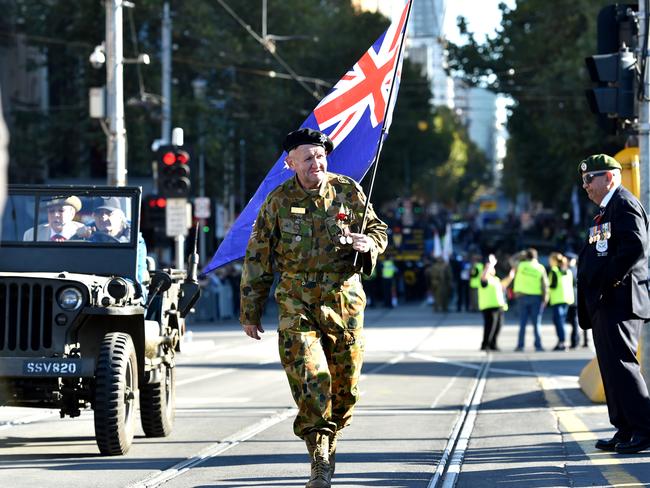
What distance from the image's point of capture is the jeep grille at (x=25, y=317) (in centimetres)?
993

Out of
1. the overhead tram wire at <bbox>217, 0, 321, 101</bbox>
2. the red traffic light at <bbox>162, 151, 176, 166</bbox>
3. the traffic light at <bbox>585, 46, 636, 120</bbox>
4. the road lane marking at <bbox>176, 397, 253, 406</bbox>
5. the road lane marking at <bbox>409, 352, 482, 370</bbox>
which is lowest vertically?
the road lane marking at <bbox>409, 352, 482, 370</bbox>

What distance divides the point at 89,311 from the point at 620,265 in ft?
11.2

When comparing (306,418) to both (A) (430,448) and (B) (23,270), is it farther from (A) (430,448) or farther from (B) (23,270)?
(B) (23,270)

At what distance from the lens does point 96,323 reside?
10.3 metres

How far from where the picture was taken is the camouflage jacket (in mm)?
7457

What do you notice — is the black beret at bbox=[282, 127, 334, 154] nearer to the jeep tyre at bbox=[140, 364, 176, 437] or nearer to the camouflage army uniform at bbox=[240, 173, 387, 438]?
the camouflage army uniform at bbox=[240, 173, 387, 438]

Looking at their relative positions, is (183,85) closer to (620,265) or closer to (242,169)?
(242,169)

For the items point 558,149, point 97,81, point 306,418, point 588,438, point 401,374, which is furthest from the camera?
point 558,149

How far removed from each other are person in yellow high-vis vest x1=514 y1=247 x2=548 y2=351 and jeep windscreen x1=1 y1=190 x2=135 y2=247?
50.5 feet

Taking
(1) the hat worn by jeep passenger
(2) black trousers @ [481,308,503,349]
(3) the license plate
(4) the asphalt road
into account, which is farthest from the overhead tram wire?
(3) the license plate

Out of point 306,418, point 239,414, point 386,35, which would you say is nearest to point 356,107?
point 386,35

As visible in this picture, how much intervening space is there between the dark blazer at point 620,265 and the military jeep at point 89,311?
9.85 feet

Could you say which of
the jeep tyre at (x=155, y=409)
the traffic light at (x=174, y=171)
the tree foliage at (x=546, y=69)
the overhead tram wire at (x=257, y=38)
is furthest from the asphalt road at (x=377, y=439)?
the tree foliage at (x=546, y=69)

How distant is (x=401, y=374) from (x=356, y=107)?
1005 cm
